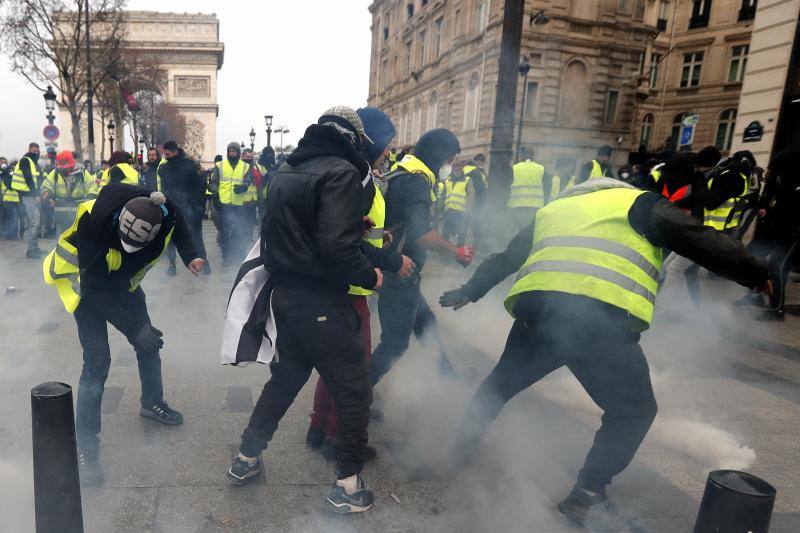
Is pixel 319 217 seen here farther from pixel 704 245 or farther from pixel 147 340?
pixel 704 245

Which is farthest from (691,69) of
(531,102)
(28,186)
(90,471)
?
(90,471)

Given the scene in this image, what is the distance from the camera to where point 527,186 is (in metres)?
8.18

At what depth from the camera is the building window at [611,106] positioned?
26.0 meters

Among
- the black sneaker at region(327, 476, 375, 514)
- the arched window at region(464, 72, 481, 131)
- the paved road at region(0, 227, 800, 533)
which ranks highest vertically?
the arched window at region(464, 72, 481, 131)

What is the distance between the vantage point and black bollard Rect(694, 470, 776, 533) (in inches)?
55.1

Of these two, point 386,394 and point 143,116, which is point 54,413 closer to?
point 386,394

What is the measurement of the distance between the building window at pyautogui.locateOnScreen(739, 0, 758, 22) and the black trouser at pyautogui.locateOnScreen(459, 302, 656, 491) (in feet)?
108

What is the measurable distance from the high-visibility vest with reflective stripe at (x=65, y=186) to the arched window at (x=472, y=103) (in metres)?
19.3

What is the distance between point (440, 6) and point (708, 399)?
31363mm

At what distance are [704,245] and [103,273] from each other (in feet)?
8.16

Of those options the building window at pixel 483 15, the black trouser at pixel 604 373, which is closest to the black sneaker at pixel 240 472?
the black trouser at pixel 604 373

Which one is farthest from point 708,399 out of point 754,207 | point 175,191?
point 175,191

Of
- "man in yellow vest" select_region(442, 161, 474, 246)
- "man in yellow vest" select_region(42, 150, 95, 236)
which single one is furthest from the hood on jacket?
"man in yellow vest" select_region(42, 150, 95, 236)

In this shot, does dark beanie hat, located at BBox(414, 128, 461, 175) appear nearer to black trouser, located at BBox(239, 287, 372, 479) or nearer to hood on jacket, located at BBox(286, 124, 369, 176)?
hood on jacket, located at BBox(286, 124, 369, 176)
